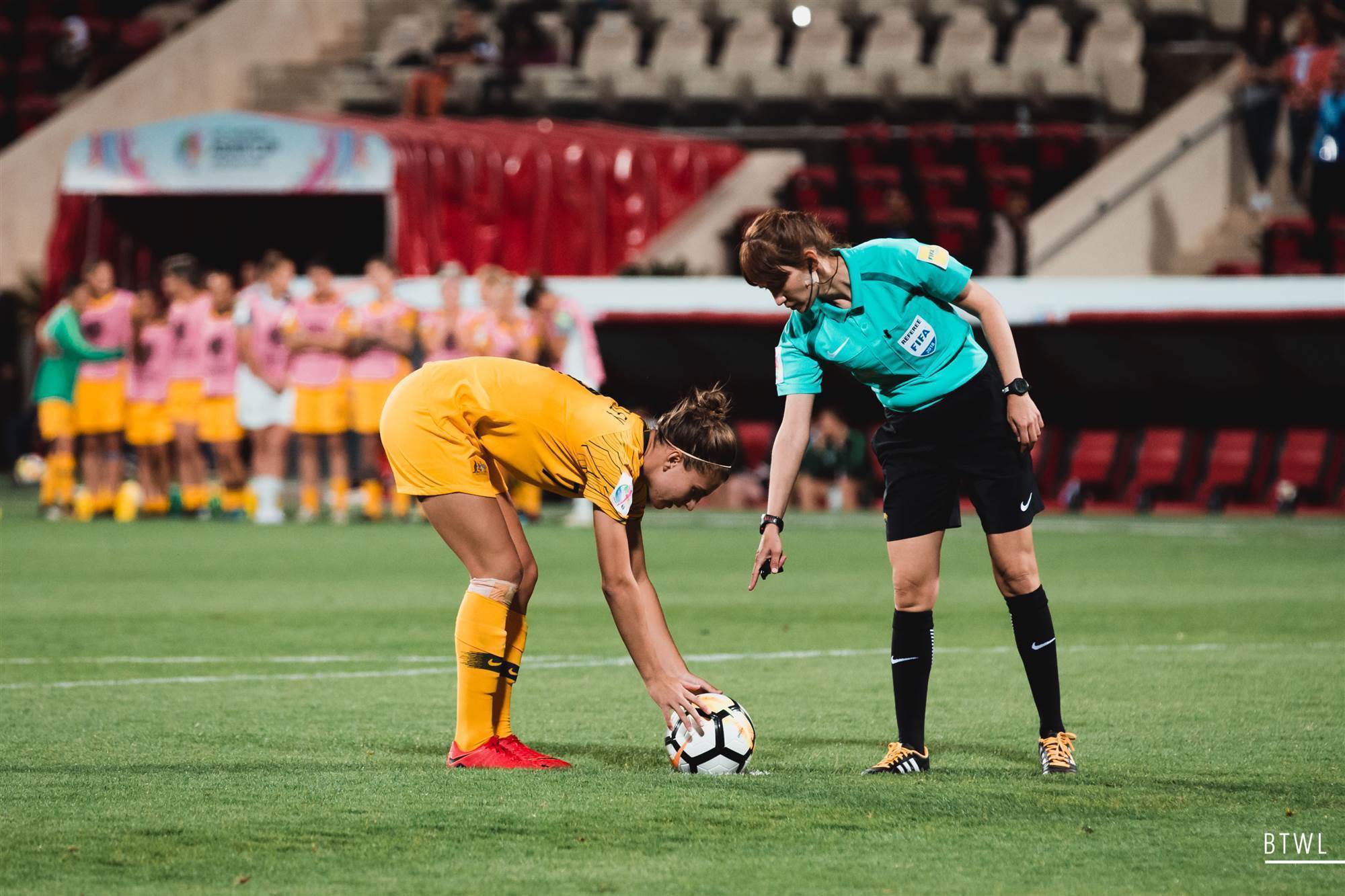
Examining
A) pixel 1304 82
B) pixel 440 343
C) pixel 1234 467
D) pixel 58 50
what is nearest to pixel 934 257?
pixel 440 343

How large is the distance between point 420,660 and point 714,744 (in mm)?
3444

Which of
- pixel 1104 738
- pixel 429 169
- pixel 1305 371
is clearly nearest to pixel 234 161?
pixel 429 169

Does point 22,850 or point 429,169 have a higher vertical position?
point 22,850

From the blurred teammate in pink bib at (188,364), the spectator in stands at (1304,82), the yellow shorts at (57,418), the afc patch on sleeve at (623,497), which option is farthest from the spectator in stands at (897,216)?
the afc patch on sleeve at (623,497)

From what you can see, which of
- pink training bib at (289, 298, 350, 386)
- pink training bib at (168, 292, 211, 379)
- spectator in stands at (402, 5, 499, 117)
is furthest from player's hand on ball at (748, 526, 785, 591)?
spectator in stands at (402, 5, 499, 117)

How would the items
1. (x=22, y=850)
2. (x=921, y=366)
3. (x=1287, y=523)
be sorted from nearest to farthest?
(x=22, y=850), (x=921, y=366), (x=1287, y=523)

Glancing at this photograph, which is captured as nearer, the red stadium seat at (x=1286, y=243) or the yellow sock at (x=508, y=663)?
the yellow sock at (x=508, y=663)

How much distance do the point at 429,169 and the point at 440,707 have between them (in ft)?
52.6

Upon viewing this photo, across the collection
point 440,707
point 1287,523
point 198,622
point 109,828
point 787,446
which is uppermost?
point 787,446

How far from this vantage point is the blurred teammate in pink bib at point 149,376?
19.1m

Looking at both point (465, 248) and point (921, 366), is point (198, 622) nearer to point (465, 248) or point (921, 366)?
point (921, 366)

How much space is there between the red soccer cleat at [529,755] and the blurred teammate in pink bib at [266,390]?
12.3 metres

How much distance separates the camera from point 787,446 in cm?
631

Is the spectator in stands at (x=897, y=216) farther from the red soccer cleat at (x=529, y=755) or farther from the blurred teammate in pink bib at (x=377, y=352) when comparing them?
the red soccer cleat at (x=529, y=755)
